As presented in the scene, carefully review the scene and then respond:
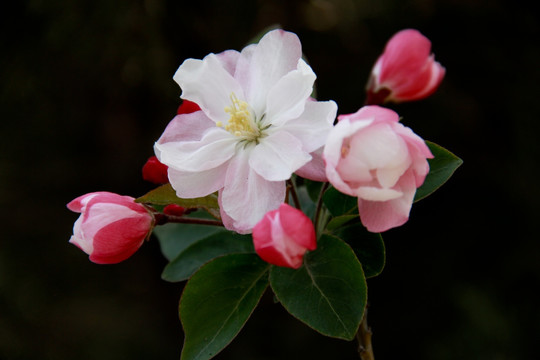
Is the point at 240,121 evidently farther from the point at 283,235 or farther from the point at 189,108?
the point at 283,235

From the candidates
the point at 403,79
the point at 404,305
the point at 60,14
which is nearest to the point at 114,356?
the point at 404,305

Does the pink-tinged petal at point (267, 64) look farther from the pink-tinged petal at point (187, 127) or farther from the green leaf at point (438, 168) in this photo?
the green leaf at point (438, 168)

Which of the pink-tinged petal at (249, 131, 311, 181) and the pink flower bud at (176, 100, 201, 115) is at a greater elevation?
the pink flower bud at (176, 100, 201, 115)

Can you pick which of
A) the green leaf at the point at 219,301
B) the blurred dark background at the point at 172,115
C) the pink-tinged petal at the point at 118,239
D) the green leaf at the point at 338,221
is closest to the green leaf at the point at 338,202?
the green leaf at the point at 338,221

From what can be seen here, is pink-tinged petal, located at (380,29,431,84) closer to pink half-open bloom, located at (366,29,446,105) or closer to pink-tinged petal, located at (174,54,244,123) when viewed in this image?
pink half-open bloom, located at (366,29,446,105)

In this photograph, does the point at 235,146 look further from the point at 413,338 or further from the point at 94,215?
the point at 413,338

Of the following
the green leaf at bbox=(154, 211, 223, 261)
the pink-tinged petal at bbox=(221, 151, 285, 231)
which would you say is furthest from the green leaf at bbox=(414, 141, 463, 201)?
the green leaf at bbox=(154, 211, 223, 261)
